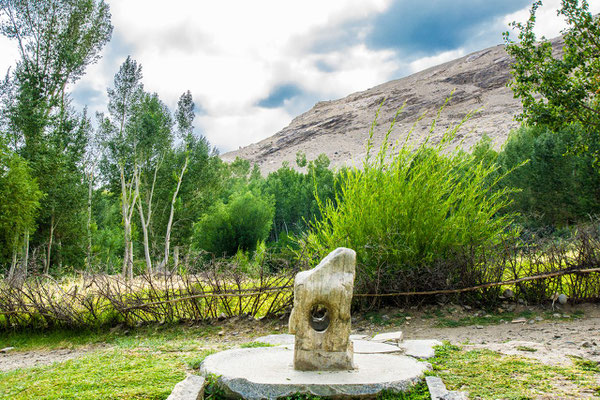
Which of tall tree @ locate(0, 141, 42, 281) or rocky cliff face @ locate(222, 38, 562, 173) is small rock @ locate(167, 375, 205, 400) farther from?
rocky cliff face @ locate(222, 38, 562, 173)

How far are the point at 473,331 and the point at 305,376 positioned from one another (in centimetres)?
340

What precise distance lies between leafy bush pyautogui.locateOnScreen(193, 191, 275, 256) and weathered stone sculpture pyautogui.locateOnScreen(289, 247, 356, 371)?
23.0m

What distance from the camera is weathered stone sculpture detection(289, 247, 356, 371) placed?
3.60m

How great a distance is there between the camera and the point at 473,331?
591cm

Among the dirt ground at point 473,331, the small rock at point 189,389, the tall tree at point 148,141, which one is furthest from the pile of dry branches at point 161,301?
the tall tree at point 148,141

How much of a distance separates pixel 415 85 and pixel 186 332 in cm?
11393

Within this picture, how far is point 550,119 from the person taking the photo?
10.7m

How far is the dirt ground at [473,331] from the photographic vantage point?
4645 millimetres

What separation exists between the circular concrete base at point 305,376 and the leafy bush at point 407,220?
9.36 feet

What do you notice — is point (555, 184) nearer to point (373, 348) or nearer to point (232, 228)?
point (232, 228)

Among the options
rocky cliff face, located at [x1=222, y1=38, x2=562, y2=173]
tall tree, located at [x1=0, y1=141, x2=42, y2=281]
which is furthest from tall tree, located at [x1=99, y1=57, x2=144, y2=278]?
rocky cliff face, located at [x1=222, y1=38, x2=562, y2=173]

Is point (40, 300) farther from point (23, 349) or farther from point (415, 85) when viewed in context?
point (415, 85)

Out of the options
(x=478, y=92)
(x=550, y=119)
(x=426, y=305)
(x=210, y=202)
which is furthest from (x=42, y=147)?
(x=478, y=92)

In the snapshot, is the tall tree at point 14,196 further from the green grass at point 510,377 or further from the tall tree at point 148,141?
the green grass at point 510,377
